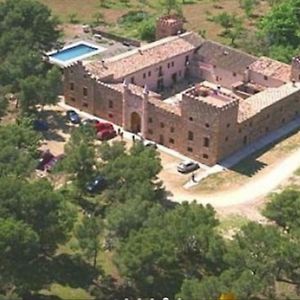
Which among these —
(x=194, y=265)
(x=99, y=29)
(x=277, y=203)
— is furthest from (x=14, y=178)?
(x=99, y=29)

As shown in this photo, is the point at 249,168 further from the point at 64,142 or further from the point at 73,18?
the point at 73,18

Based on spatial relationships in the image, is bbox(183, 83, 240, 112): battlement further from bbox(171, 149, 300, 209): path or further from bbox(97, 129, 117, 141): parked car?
bbox(97, 129, 117, 141): parked car

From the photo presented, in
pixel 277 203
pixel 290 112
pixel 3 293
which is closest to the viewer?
pixel 3 293

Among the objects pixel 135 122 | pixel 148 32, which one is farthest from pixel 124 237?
pixel 148 32

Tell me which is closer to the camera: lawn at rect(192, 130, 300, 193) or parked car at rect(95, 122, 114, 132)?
lawn at rect(192, 130, 300, 193)

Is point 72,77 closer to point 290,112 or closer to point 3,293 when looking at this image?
point 290,112

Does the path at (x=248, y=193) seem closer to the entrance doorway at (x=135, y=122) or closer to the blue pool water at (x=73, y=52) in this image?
the entrance doorway at (x=135, y=122)

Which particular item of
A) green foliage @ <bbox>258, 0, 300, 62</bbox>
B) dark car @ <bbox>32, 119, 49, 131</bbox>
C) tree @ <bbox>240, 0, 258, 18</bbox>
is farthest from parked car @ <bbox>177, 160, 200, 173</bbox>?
tree @ <bbox>240, 0, 258, 18</bbox>
